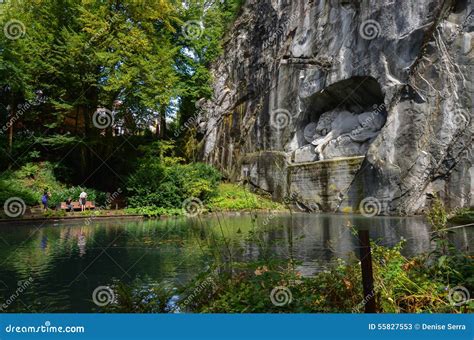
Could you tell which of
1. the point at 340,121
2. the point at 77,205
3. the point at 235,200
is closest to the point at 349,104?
the point at 340,121

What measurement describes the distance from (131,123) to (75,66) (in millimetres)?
4537

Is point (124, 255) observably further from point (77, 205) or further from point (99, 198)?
point (99, 198)

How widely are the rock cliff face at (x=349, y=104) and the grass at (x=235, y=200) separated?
1.29 metres

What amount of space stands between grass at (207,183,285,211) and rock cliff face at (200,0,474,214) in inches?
50.7

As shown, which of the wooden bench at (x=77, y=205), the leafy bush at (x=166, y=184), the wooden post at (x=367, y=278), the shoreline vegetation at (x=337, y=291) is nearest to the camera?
the wooden post at (x=367, y=278)

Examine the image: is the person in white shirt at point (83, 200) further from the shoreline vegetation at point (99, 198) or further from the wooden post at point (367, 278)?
the wooden post at point (367, 278)

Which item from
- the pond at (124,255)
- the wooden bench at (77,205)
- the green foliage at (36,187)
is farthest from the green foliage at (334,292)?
the green foliage at (36,187)

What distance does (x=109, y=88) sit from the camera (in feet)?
71.9

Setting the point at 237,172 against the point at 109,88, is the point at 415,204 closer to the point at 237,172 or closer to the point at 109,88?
the point at 237,172

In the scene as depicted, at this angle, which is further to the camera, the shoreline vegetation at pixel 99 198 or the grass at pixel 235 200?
the grass at pixel 235 200

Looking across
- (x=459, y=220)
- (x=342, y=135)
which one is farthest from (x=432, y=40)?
(x=459, y=220)

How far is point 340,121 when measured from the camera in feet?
88.9

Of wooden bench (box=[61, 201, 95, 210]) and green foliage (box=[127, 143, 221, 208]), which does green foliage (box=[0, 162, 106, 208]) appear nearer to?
wooden bench (box=[61, 201, 95, 210])

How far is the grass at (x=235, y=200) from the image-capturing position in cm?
2411
